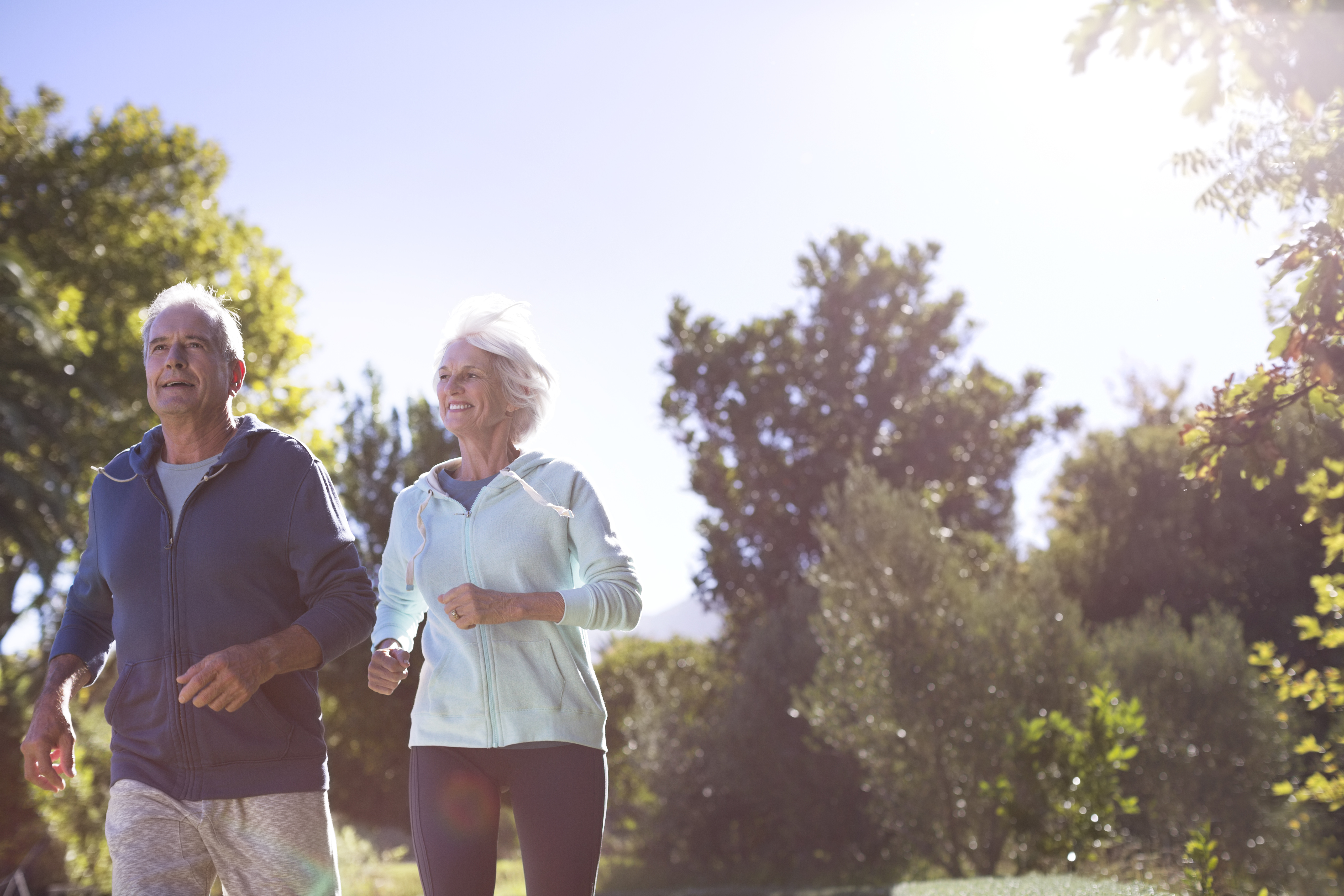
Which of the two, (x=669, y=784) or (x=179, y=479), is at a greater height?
(x=179, y=479)

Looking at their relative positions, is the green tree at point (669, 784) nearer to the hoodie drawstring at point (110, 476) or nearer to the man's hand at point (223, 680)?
the hoodie drawstring at point (110, 476)

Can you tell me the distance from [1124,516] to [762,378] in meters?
11.0

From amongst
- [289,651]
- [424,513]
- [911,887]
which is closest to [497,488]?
[424,513]

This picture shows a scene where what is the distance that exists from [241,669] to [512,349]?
47.0 inches

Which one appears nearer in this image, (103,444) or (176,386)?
(176,386)

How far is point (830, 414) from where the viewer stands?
27.3m

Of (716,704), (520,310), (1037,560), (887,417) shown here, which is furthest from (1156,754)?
(520,310)

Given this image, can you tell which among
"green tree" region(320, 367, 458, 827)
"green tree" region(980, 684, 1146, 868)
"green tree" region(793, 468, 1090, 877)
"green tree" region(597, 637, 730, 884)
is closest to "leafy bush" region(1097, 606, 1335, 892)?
"green tree" region(793, 468, 1090, 877)

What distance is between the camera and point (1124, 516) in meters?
29.8

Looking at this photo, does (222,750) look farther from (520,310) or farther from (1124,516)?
(1124,516)

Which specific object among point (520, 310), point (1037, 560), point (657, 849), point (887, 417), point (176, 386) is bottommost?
point (657, 849)

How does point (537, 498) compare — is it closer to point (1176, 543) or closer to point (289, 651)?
point (289, 651)

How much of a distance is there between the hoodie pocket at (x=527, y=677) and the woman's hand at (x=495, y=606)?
133 millimetres

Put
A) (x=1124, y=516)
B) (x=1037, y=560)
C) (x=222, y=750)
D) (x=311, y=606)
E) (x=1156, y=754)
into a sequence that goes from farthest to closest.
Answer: (x=1124, y=516)
(x=1156, y=754)
(x=1037, y=560)
(x=311, y=606)
(x=222, y=750)
